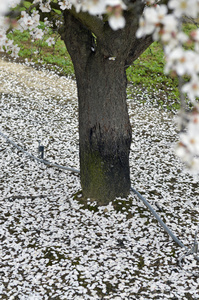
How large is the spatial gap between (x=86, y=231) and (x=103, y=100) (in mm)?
1432

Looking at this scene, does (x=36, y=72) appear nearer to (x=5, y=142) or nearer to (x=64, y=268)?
(x=5, y=142)

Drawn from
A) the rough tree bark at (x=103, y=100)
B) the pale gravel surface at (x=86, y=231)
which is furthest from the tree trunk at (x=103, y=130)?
the pale gravel surface at (x=86, y=231)

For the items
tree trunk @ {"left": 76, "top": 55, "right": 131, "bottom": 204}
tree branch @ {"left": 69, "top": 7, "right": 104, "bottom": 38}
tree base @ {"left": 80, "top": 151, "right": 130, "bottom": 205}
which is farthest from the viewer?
tree base @ {"left": 80, "top": 151, "right": 130, "bottom": 205}

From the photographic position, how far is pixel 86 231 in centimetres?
375

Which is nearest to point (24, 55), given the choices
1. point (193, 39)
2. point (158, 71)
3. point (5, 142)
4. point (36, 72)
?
point (36, 72)

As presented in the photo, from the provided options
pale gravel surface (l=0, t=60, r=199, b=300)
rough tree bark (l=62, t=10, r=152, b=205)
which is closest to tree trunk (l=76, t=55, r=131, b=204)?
rough tree bark (l=62, t=10, r=152, b=205)

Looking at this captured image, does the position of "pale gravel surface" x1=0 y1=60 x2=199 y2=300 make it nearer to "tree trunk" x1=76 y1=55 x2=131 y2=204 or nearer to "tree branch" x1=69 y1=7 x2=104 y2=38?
"tree trunk" x1=76 y1=55 x2=131 y2=204

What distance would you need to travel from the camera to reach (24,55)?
10.6 m

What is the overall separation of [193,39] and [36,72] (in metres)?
8.94

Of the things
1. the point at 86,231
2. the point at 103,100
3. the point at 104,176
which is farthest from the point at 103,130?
the point at 86,231

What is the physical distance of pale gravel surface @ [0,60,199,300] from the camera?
10.1 ft

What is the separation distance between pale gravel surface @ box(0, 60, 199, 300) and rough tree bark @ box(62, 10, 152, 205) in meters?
0.35

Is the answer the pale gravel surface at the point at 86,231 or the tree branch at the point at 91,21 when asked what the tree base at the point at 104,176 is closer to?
the pale gravel surface at the point at 86,231

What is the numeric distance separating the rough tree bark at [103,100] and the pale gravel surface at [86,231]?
346 mm
